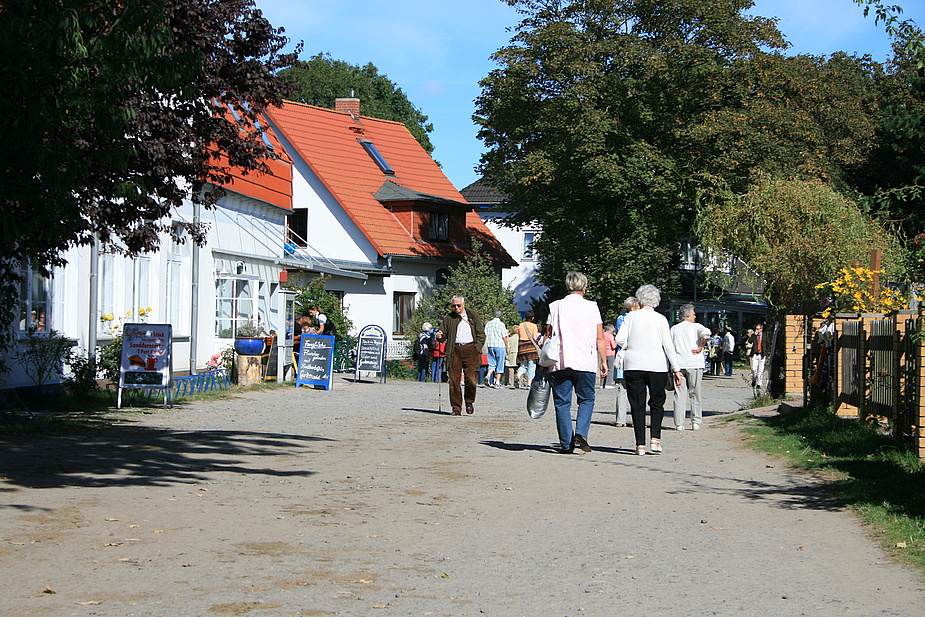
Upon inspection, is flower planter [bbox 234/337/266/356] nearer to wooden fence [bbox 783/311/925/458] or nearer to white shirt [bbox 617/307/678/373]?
wooden fence [bbox 783/311/925/458]

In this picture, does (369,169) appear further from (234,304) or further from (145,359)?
(145,359)

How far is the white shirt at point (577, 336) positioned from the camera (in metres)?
11.8

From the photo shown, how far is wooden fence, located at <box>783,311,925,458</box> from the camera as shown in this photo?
405 inches

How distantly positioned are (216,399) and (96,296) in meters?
2.81

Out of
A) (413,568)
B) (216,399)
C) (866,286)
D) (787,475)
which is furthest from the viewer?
(216,399)

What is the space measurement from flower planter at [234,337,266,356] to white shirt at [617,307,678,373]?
1355 cm

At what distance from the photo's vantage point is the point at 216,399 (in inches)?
→ 782

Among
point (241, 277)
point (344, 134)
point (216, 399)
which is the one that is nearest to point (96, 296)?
point (216, 399)

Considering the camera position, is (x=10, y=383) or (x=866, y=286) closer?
(x=866, y=286)

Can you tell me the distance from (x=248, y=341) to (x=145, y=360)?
7206mm

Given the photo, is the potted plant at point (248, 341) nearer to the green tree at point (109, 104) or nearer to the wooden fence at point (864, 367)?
the green tree at point (109, 104)

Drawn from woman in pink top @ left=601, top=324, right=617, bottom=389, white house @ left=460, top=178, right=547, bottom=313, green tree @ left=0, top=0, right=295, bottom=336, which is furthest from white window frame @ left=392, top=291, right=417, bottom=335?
green tree @ left=0, top=0, right=295, bottom=336

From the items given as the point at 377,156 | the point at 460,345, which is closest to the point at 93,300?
the point at 460,345

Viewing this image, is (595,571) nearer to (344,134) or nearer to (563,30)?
(563,30)
